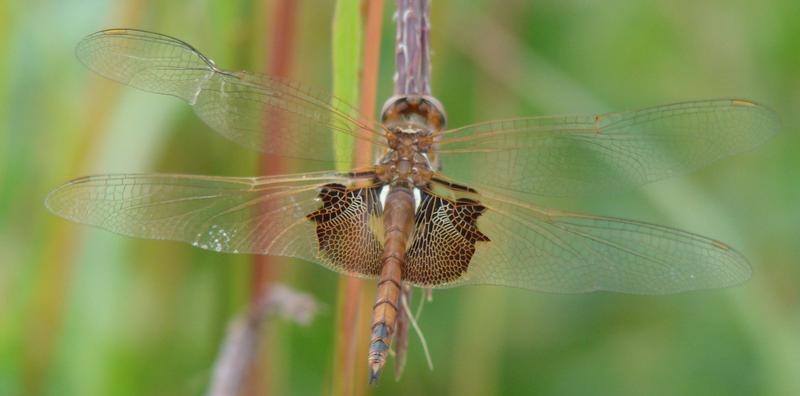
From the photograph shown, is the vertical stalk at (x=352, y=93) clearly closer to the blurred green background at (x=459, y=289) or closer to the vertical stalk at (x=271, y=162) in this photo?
the vertical stalk at (x=271, y=162)

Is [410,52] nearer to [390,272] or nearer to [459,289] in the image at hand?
[390,272]

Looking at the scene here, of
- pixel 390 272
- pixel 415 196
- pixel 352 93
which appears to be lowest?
pixel 390 272

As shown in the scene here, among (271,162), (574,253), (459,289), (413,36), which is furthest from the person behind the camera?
(459,289)

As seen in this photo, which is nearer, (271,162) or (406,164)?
(406,164)

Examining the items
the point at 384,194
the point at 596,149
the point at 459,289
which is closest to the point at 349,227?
the point at 384,194

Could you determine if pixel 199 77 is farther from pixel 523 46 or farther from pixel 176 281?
pixel 523 46


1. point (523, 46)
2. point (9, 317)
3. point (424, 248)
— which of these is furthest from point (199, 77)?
point (523, 46)

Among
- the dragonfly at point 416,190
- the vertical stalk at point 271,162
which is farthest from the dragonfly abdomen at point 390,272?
the vertical stalk at point 271,162

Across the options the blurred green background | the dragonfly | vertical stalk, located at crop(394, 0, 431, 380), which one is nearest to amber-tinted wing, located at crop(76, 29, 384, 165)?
the dragonfly
